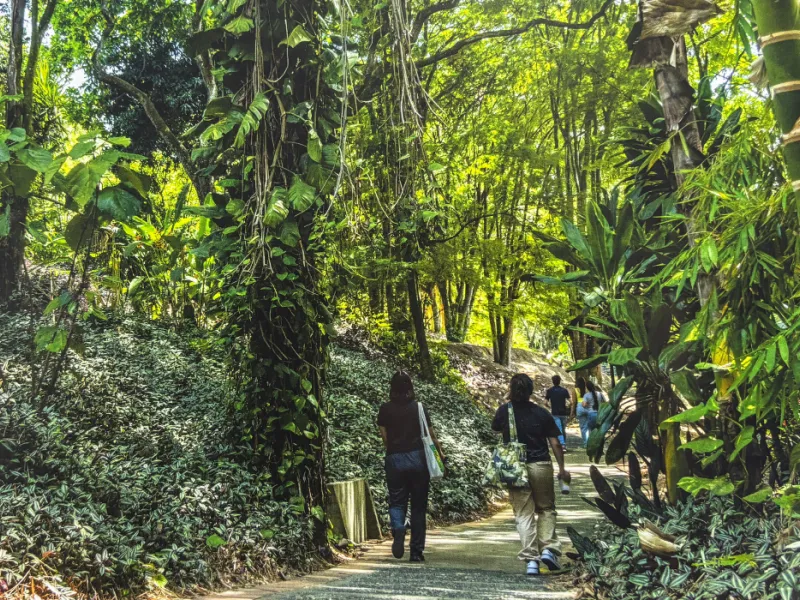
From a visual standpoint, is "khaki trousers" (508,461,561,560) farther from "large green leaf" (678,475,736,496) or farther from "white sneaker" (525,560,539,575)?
"large green leaf" (678,475,736,496)

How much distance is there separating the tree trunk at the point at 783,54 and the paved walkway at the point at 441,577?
371 centimetres

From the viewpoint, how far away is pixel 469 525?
33.3 feet

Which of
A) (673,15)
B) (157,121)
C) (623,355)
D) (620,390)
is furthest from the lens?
(157,121)

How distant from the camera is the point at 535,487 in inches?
258

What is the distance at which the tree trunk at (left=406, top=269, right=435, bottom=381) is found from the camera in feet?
51.8

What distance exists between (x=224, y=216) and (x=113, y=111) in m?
10.6

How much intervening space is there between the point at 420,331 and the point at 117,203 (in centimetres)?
1179

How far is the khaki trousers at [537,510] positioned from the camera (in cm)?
651

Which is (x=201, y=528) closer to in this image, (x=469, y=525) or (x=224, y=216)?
(x=224, y=216)

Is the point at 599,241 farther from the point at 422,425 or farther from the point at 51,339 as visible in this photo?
the point at 51,339

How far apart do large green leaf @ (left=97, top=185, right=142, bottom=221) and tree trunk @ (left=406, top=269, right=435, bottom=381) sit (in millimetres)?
10889

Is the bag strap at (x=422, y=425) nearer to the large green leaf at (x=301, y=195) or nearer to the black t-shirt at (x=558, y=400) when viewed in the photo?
the large green leaf at (x=301, y=195)

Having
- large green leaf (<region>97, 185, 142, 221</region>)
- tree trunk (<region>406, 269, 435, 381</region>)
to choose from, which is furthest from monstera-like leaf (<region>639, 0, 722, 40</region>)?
tree trunk (<region>406, 269, 435, 381</region>)

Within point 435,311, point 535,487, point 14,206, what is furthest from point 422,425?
point 435,311
